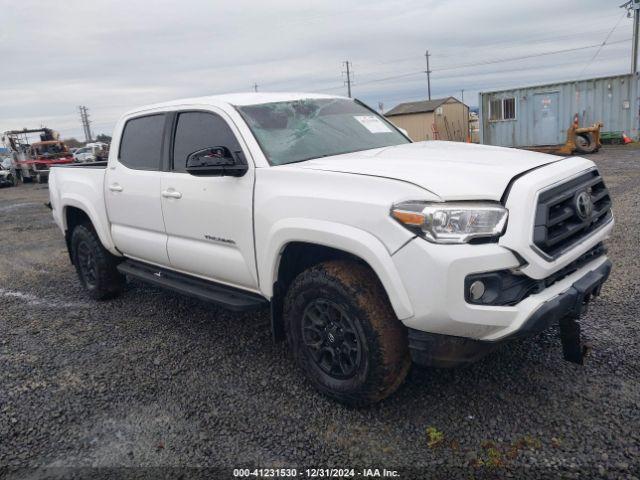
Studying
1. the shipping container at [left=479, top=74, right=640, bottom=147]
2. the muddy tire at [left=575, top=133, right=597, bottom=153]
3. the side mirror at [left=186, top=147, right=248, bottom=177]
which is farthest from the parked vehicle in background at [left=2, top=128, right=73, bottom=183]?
the side mirror at [left=186, top=147, right=248, bottom=177]

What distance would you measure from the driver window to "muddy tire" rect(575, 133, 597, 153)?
18058 millimetres

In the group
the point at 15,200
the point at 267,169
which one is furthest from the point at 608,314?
the point at 15,200

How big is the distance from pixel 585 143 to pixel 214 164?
18.8 metres

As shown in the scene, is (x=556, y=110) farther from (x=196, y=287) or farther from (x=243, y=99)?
(x=196, y=287)

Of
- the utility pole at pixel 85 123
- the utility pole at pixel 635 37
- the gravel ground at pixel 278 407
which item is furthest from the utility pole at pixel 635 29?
the utility pole at pixel 85 123

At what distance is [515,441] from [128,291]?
438cm

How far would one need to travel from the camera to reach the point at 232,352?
13.1 feet

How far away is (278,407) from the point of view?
125 inches

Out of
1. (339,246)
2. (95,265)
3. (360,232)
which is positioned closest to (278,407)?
(339,246)

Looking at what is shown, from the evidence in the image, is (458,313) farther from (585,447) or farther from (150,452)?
(150,452)

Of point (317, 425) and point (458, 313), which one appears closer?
point (458, 313)

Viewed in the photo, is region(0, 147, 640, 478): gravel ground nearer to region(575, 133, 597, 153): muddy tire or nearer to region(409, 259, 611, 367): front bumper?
region(409, 259, 611, 367): front bumper

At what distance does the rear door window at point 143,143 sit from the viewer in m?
4.32

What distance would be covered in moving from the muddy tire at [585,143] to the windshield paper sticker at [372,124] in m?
16.9
